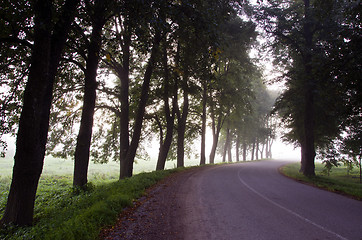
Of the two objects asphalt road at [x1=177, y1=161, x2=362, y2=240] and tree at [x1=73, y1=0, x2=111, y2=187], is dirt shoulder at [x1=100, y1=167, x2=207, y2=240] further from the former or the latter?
tree at [x1=73, y1=0, x2=111, y2=187]

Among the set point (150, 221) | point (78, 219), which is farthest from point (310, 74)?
point (78, 219)

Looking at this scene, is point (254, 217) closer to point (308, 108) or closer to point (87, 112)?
point (87, 112)

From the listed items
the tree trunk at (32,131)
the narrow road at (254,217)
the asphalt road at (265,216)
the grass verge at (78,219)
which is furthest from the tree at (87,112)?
the asphalt road at (265,216)

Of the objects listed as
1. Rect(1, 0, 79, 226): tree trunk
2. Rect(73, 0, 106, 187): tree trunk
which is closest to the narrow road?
Rect(1, 0, 79, 226): tree trunk

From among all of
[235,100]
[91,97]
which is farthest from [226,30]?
[91,97]

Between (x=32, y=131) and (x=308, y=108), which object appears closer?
(x=32, y=131)

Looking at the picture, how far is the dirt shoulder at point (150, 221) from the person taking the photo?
15.5 ft

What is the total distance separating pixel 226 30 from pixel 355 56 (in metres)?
11.5

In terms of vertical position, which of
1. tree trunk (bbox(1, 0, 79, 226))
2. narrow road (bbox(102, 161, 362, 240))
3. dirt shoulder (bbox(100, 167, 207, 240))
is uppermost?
tree trunk (bbox(1, 0, 79, 226))

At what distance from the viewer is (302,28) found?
16438 millimetres

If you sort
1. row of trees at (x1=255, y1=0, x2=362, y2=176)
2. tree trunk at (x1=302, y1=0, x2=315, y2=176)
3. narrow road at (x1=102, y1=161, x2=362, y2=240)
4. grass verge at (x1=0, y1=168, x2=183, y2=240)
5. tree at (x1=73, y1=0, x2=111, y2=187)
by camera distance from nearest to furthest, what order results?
grass verge at (x1=0, y1=168, x2=183, y2=240), narrow road at (x1=102, y1=161, x2=362, y2=240), tree at (x1=73, y1=0, x2=111, y2=187), row of trees at (x1=255, y1=0, x2=362, y2=176), tree trunk at (x1=302, y1=0, x2=315, y2=176)

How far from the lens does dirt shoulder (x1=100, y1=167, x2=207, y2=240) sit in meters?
4.73

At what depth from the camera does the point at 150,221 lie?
555 cm

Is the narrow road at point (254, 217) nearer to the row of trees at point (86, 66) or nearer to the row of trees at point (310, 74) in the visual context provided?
the row of trees at point (86, 66)
